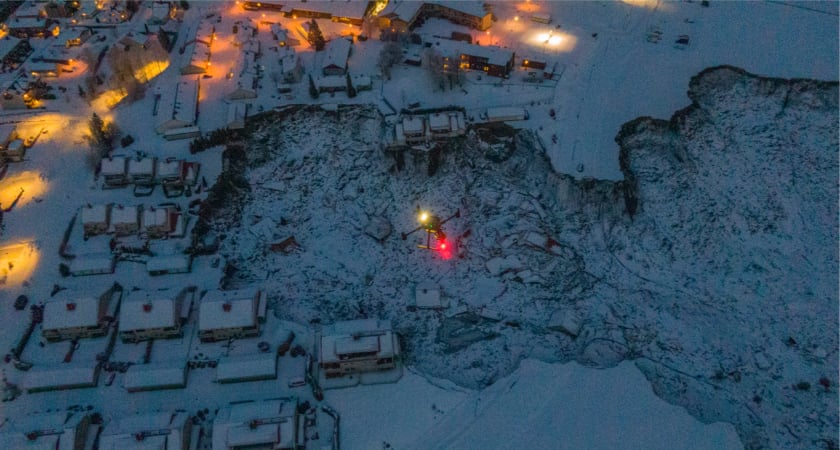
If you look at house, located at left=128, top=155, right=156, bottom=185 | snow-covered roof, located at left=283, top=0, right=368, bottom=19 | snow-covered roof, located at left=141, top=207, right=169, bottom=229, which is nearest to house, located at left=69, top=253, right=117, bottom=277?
snow-covered roof, located at left=141, top=207, right=169, bottom=229

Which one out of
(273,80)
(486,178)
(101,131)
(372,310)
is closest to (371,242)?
(372,310)

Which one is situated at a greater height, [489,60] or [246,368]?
[489,60]

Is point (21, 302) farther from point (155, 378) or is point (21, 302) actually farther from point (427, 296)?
point (427, 296)

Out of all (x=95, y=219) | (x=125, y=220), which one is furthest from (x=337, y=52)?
(x=95, y=219)

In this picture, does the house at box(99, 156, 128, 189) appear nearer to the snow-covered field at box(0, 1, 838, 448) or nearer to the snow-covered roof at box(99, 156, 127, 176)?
the snow-covered roof at box(99, 156, 127, 176)

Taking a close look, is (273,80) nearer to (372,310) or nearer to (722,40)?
(372,310)
